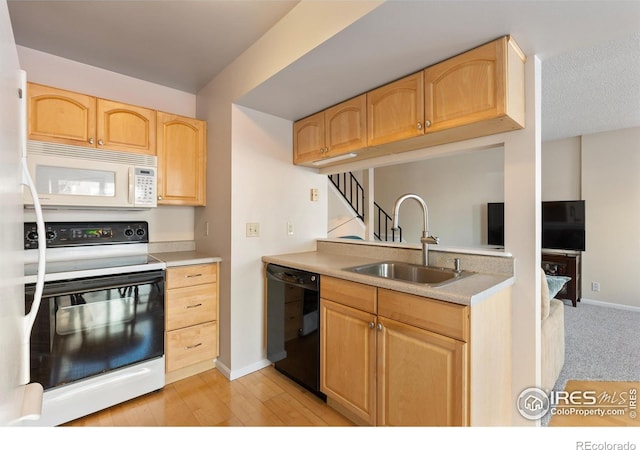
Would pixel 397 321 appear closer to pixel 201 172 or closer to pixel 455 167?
pixel 201 172

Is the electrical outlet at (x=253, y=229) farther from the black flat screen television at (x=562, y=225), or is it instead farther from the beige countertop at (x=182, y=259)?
the black flat screen television at (x=562, y=225)

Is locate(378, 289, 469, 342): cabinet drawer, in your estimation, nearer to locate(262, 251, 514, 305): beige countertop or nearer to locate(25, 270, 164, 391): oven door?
locate(262, 251, 514, 305): beige countertop

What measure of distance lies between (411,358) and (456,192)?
4404 millimetres

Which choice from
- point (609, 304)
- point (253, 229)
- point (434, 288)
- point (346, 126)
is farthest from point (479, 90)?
point (609, 304)

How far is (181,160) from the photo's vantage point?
2.48 m

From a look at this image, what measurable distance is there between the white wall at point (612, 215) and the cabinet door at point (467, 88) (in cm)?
408

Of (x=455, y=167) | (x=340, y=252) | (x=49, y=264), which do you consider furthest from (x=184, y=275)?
(x=455, y=167)

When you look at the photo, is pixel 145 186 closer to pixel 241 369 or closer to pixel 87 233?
pixel 87 233

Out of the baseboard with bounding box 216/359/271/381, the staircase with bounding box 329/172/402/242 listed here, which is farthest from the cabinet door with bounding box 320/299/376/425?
the staircase with bounding box 329/172/402/242

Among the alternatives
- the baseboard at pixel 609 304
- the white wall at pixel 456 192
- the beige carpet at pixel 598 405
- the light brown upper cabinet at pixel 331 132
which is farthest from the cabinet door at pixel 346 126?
the baseboard at pixel 609 304

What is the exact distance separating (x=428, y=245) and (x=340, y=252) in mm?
820

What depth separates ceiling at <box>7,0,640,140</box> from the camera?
4.23 ft

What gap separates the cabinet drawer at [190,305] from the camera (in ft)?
7.06

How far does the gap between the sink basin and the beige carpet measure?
1.00m
